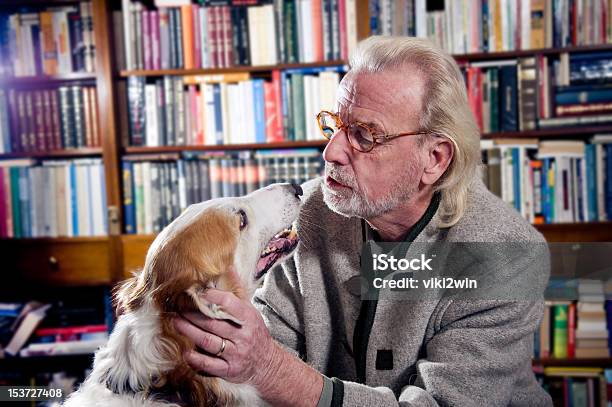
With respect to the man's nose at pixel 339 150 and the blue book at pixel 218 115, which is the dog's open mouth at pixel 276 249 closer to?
the man's nose at pixel 339 150

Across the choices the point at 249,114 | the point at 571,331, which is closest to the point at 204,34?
the point at 249,114

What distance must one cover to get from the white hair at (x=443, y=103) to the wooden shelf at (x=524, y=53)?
1320 mm

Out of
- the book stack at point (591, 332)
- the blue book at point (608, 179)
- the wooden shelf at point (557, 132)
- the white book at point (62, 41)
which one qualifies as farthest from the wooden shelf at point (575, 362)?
the white book at point (62, 41)

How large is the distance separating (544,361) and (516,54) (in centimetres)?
128

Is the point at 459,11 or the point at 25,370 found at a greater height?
the point at 459,11

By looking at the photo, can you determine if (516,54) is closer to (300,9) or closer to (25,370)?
(300,9)

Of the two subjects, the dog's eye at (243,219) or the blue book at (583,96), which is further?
the blue book at (583,96)

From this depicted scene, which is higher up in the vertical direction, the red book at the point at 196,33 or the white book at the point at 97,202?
the red book at the point at 196,33

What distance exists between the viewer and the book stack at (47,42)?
2561mm

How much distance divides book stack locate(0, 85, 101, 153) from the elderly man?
5.31 feet

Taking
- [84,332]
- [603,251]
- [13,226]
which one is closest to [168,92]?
[13,226]

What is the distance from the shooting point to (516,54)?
2.44m

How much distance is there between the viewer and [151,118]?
2.57 metres

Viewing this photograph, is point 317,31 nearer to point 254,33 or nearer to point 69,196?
point 254,33
